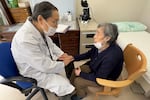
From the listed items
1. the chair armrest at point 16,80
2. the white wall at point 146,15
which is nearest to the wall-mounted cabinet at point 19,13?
the chair armrest at point 16,80

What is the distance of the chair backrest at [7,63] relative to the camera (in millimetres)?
1175

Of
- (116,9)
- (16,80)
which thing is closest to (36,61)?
(16,80)

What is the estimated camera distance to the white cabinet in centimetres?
205

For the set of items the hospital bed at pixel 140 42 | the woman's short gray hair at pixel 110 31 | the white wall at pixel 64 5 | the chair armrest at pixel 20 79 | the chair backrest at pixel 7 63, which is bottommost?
the hospital bed at pixel 140 42

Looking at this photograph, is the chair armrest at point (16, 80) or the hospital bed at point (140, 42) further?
the hospital bed at point (140, 42)

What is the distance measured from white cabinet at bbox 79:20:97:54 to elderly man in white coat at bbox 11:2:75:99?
2.64ft

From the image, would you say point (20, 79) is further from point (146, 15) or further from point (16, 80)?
point (146, 15)

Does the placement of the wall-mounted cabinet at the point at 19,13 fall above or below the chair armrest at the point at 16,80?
above

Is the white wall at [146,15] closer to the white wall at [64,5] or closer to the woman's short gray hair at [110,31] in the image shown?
the white wall at [64,5]

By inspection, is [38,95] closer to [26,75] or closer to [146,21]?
[26,75]

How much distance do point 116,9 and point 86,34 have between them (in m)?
0.90

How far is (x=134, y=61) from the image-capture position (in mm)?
1355

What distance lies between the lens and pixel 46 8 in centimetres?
113

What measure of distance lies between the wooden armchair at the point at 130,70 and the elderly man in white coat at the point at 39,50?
340mm
